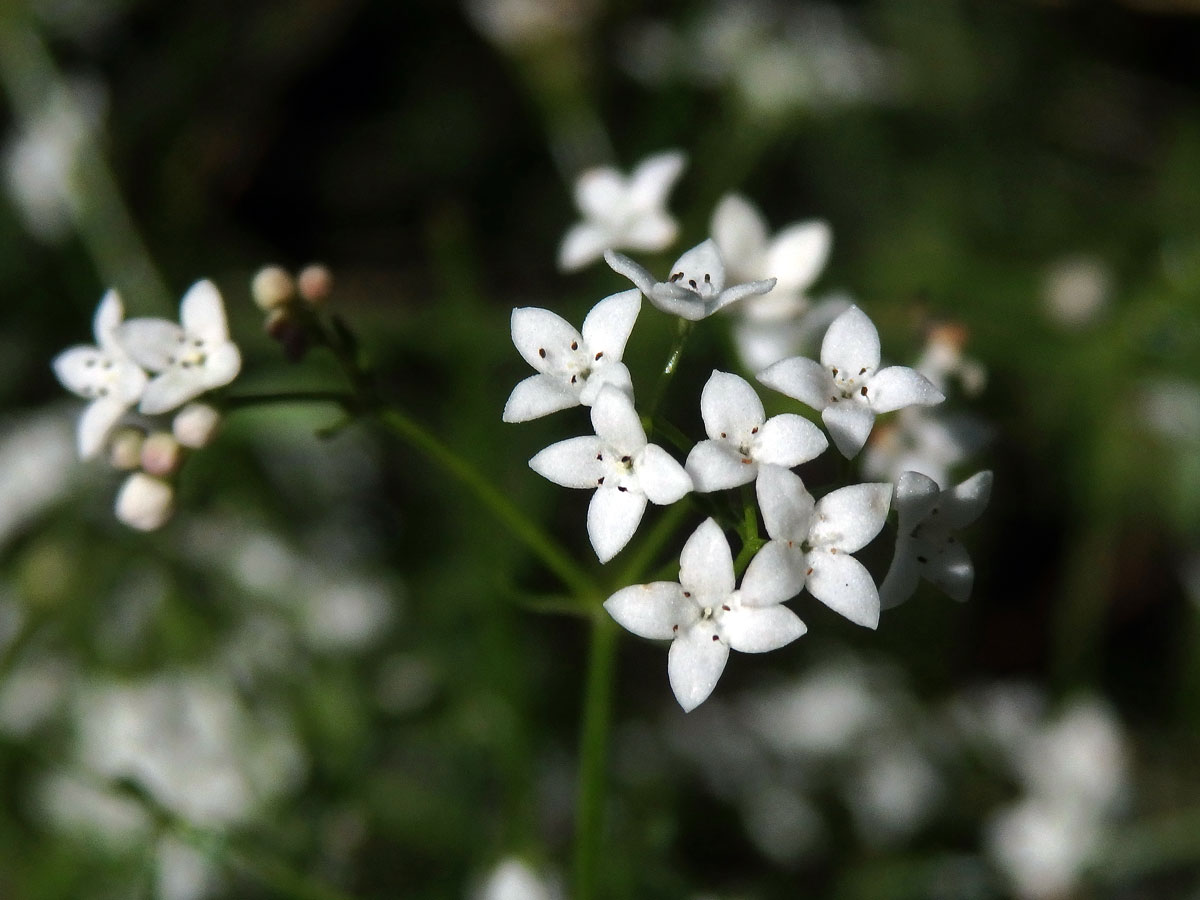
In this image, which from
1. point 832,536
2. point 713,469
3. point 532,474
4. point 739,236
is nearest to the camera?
point 713,469

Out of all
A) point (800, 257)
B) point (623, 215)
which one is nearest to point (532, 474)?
point (623, 215)

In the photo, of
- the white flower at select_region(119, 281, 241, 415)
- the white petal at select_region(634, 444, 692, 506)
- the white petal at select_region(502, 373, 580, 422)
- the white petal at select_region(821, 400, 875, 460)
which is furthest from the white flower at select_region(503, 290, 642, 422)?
the white flower at select_region(119, 281, 241, 415)

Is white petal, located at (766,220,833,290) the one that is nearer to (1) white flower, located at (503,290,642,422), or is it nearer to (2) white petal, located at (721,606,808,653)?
(1) white flower, located at (503,290,642,422)

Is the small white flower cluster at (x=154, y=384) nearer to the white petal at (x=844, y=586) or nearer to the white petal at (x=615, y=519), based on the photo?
the white petal at (x=615, y=519)

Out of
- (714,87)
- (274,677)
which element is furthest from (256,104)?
(274,677)

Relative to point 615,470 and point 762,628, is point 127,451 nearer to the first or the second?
point 615,470

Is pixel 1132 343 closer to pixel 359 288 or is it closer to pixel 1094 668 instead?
pixel 1094 668

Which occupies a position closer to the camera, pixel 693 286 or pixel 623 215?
pixel 693 286
